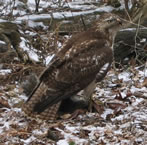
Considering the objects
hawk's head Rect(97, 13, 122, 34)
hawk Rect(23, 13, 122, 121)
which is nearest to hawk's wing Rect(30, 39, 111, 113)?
hawk Rect(23, 13, 122, 121)

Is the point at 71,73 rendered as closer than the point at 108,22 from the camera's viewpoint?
Yes

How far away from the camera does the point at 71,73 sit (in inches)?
206

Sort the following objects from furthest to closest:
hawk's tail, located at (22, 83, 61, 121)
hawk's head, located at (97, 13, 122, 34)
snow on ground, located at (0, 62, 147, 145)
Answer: hawk's head, located at (97, 13, 122, 34)
hawk's tail, located at (22, 83, 61, 121)
snow on ground, located at (0, 62, 147, 145)

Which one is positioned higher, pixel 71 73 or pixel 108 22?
pixel 108 22

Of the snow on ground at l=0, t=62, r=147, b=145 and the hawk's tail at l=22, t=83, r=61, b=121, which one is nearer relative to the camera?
the snow on ground at l=0, t=62, r=147, b=145

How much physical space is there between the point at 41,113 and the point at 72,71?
2.03 feet

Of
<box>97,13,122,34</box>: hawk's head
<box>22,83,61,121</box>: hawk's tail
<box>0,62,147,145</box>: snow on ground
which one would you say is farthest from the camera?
<box>97,13,122,34</box>: hawk's head

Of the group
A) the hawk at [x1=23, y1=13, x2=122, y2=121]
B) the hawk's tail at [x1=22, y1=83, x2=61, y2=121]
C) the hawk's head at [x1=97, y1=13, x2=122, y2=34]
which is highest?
the hawk's head at [x1=97, y1=13, x2=122, y2=34]

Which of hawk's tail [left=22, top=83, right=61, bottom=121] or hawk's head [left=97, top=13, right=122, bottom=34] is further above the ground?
hawk's head [left=97, top=13, right=122, bottom=34]

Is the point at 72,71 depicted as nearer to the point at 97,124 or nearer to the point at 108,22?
the point at 97,124

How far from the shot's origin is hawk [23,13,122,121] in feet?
16.8

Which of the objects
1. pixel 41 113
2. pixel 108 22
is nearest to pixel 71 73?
pixel 41 113

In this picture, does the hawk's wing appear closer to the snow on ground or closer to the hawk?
the hawk

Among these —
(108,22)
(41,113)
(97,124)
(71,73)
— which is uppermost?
(108,22)
